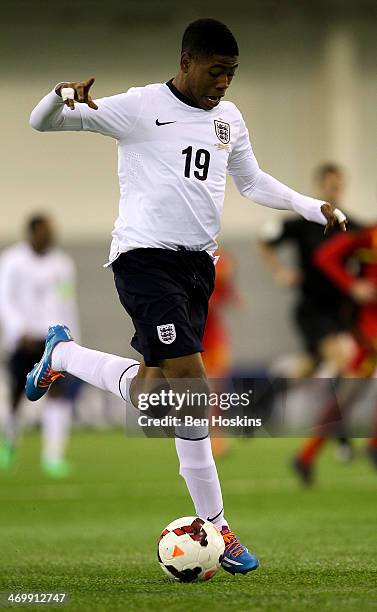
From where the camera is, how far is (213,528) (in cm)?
461

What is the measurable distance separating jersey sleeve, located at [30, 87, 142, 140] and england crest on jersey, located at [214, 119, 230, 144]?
312 millimetres

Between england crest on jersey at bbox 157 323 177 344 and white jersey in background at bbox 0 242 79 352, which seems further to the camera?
white jersey in background at bbox 0 242 79 352

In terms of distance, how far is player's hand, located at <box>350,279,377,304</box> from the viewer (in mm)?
9547

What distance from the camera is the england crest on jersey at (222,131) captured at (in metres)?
4.84

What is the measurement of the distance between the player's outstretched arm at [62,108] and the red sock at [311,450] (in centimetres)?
492

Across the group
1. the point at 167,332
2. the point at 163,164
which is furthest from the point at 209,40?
the point at 167,332

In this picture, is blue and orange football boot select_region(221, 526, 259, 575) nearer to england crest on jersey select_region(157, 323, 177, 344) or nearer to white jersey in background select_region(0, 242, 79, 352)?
england crest on jersey select_region(157, 323, 177, 344)

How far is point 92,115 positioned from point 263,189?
0.90 m

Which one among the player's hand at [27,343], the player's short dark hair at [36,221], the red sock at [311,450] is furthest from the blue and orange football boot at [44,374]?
the player's short dark hair at [36,221]

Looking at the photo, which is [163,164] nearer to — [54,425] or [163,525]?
[163,525]

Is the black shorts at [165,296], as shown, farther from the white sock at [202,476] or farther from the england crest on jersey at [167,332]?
the white sock at [202,476]

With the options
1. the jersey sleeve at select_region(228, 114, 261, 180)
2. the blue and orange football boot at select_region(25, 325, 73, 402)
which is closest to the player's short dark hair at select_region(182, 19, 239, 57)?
the jersey sleeve at select_region(228, 114, 261, 180)

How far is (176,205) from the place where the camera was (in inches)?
186

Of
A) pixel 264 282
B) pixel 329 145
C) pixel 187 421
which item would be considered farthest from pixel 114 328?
pixel 187 421
